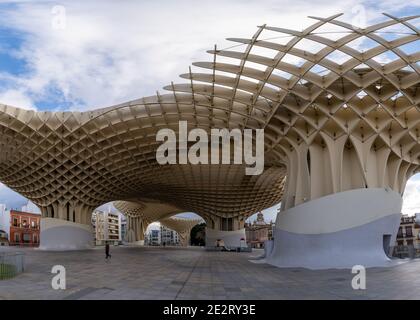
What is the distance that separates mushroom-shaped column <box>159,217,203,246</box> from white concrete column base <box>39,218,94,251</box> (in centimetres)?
7826

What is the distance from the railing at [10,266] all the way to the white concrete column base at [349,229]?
18.7m

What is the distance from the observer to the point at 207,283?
19.6m

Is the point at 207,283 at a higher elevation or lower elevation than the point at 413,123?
lower

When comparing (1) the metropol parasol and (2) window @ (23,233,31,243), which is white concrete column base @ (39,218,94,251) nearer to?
(1) the metropol parasol

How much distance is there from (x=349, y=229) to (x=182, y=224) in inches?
4755

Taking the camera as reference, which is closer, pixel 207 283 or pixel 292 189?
pixel 207 283

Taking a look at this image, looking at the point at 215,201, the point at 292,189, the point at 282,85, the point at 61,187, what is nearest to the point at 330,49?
the point at 282,85

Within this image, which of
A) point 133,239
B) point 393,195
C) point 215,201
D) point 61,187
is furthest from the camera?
point 133,239

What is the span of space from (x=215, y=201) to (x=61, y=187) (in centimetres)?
2787

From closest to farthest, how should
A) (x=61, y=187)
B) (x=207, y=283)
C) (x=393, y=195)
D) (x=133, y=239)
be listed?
(x=207, y=283)
(x=393, y=195)
(x=61, y=187)
(x=133, y=239)

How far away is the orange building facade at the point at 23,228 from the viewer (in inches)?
3996

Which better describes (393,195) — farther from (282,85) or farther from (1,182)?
(1,182)

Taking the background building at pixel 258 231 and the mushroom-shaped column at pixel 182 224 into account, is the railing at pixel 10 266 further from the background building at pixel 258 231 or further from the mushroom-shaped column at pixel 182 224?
the background building at pixel 258 231

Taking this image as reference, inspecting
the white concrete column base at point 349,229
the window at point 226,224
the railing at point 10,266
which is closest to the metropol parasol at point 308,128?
the white concrete column base at point 349,229
